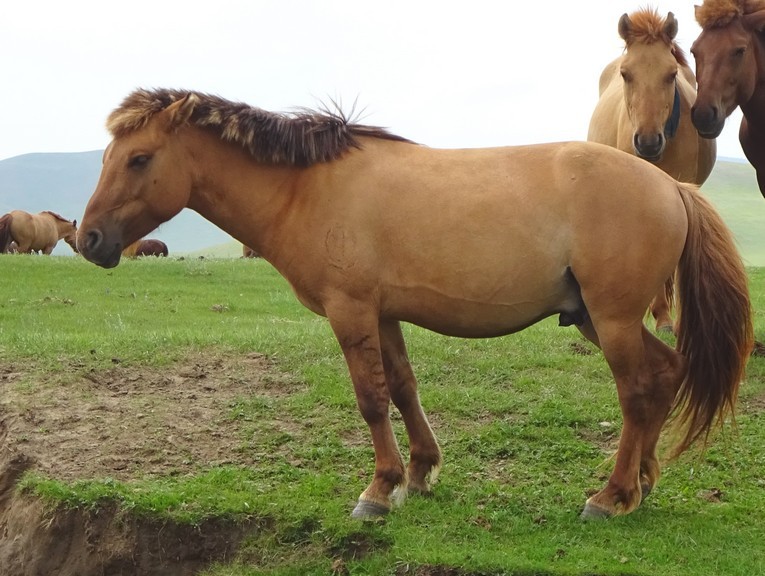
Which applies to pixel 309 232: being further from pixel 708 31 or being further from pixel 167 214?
pixel 708 31

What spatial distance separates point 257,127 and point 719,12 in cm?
399

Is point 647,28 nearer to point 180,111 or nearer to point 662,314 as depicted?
point 662,314

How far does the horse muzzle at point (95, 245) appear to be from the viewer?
4688 mm

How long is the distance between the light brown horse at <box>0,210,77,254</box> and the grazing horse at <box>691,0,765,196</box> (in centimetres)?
2247

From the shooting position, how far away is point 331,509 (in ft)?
16.0

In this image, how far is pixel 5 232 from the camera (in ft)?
87.6

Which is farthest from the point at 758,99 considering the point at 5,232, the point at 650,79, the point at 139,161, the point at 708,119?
the point at 5,232

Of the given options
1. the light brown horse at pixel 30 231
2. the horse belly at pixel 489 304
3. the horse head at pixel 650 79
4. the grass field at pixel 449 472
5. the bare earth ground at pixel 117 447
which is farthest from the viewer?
the light brown horse at pixel 30 231

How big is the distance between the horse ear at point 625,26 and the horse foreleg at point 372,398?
4167mm

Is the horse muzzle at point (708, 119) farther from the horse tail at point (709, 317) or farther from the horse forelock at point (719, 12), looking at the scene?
the horse tail at point (709, 317)

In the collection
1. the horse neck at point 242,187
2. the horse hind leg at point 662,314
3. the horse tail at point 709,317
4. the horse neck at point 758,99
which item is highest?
the horse neck at point 758,99

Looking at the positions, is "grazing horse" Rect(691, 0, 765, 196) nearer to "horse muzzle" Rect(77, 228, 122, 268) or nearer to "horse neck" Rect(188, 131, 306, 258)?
"horse neck" Rect(188, 131, 306, 258)

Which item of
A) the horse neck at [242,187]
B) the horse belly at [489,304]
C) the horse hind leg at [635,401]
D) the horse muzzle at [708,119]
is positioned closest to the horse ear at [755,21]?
the horse muzzle at [708,119]

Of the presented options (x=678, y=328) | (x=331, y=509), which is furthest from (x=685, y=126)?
(x=331, y=509)
